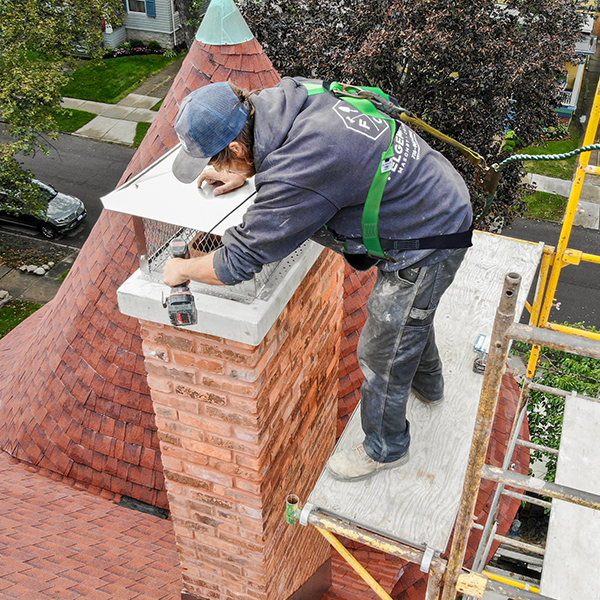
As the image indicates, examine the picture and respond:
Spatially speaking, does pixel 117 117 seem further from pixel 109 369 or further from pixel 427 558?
pixel 427 558

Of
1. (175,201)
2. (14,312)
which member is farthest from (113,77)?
(175,201)

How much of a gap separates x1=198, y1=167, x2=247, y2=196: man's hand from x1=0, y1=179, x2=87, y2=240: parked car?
16.0 metres

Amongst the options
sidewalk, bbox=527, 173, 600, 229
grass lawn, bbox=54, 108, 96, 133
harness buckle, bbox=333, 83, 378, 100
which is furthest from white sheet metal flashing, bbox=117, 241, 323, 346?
grass lawn, bbox=54, 108, 96, 133

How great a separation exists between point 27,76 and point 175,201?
14.0 m

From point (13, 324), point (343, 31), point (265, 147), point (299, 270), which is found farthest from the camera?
point (13, 324)

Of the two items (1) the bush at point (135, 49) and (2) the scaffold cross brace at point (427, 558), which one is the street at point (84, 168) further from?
(2) the scaffold cross brace at point (427, 558)

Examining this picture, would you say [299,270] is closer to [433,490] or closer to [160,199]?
[160,199]

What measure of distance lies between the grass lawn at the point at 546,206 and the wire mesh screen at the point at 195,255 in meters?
17.6

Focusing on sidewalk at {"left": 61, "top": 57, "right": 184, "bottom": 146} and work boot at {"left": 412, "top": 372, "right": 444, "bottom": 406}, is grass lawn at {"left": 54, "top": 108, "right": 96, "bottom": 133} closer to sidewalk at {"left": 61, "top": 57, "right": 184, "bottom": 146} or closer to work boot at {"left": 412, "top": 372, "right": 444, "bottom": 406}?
sidewalk at {"left": 61, "top": 57, "right": 184, "bottom": 146}

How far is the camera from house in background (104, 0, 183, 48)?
2781 centimetres

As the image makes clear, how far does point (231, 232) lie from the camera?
292 centimetres

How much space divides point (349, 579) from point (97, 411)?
98.6 inches

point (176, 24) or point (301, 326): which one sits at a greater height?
point (301, 326)

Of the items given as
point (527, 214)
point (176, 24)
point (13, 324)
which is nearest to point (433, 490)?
point (13, 324)
